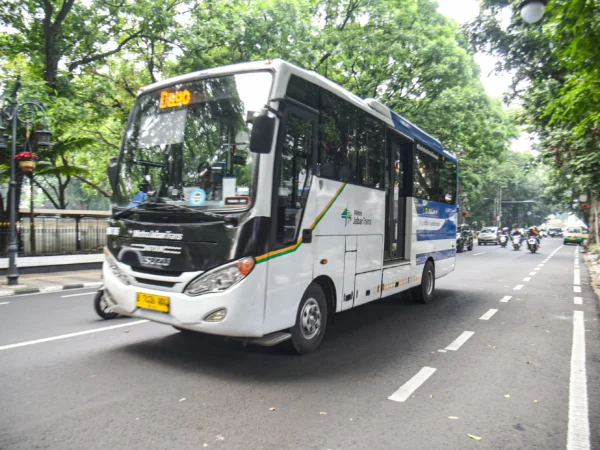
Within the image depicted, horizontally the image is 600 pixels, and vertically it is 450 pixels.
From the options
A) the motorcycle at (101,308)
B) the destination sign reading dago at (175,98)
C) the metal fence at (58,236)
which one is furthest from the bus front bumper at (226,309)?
the metal fence at (58,236)

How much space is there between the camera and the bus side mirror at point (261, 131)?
13.7 ft

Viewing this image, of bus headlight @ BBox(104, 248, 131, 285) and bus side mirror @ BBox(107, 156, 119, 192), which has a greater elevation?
bus side mirror @ BBox(107, 156, 119, 192)

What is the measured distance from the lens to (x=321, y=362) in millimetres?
4973

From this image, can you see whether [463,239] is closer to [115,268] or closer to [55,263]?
[55,263]

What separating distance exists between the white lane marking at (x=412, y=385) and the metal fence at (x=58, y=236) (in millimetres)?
13430

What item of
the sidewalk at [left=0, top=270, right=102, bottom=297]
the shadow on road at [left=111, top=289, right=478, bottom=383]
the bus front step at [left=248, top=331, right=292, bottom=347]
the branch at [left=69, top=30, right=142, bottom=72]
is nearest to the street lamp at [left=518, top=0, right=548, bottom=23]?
the shadow on road at [left=111, top=289, right=478, bottom=383]

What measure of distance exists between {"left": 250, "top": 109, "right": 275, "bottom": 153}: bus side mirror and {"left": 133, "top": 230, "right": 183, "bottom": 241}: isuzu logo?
1181mm

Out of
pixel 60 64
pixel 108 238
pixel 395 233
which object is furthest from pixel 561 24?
pixel 60 64

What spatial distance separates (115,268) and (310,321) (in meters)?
2.30

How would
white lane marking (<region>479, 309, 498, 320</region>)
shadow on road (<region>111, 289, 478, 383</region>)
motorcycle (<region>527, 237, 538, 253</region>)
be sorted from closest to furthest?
shadow on road (<region>111, 289, 478, 383</region>)
white lane marking (<region>479, 309, 498, 320</region>)
motorcycle (<region>527, 237, 538, 253</region>)

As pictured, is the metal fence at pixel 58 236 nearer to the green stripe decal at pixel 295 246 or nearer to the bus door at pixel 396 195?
the bus door at pixel 396 195

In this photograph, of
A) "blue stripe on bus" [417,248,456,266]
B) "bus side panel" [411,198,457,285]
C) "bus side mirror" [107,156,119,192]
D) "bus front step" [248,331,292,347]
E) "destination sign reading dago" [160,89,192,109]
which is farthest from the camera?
"blue stripe on bus" [417,248,456,266]

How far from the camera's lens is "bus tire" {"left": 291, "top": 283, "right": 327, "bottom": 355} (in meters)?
5.00

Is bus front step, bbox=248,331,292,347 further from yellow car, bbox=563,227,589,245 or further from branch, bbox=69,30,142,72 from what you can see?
yellow car, bbox=563,227,589,245
